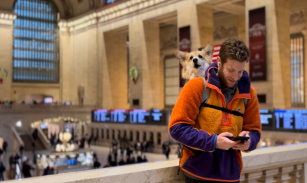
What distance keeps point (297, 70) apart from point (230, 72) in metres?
29.6

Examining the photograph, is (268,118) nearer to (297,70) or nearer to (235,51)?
(297,70)

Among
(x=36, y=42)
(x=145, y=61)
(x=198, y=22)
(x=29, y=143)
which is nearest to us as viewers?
(x=198, y=22)

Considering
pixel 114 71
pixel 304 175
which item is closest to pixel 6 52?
pixel 114 71

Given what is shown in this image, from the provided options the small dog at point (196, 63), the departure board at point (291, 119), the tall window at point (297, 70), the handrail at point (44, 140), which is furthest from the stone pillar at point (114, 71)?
the small dog at point (196, 63)

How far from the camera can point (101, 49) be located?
40.0m

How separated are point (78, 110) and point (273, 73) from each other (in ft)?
78.6

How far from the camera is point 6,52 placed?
43.7 m

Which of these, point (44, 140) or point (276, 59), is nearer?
point (276, 59)

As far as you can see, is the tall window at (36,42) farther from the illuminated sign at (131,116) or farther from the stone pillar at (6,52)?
the illuminated sign at (131,116)

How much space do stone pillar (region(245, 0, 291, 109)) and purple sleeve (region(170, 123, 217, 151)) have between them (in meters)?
23.2

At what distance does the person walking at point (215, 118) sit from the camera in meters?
2.36

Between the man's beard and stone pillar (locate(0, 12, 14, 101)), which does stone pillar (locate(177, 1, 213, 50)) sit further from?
the man's beard

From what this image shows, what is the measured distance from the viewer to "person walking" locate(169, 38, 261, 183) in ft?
7.74

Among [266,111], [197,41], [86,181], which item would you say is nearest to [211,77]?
[86,181]
